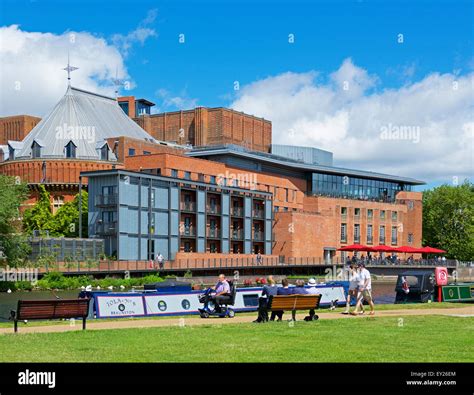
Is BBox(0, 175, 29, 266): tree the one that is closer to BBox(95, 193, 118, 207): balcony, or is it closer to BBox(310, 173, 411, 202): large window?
BBox(95, 193, 118, 207): balcony

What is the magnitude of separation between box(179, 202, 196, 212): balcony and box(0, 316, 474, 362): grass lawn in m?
61.1

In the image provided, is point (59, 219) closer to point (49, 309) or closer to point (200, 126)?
point (200, 126)

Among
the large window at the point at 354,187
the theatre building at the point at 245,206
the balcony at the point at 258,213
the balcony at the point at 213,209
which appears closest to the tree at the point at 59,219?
the theatre building at the point at 245,206

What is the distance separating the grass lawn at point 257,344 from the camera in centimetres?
1468

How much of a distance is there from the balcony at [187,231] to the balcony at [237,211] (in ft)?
24.4

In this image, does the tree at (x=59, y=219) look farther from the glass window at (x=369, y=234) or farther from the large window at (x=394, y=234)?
the large window at (x=394, y=234)

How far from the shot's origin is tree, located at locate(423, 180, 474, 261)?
124m

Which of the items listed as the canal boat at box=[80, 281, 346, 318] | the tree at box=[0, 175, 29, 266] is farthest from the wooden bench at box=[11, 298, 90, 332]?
the tree at box=[0, 175, 29, 266]

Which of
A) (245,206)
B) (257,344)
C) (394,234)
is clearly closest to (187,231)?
(245,206)

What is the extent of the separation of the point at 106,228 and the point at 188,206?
35.8ft

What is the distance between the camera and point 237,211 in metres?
91.4
